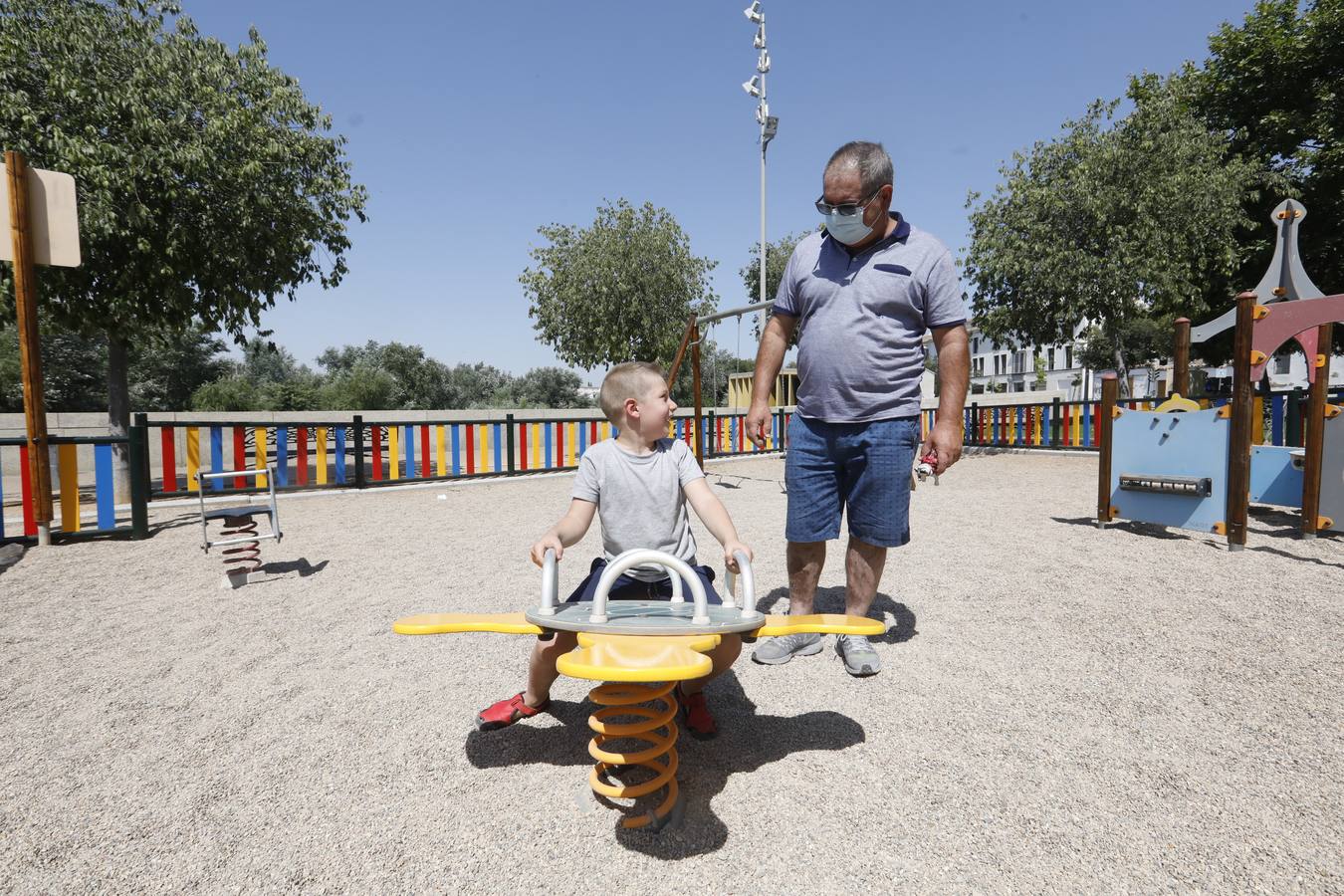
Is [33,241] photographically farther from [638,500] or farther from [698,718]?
[698,718]

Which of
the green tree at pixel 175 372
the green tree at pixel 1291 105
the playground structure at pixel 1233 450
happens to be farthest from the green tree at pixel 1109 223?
the green tree at pixel 175 372

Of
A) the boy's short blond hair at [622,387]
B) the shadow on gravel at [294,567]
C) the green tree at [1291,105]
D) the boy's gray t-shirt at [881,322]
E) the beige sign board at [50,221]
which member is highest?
the green tree at [1291,105]

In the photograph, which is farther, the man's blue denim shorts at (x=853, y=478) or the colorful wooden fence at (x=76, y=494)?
the colorful wooden fence at (x=76, y=494)

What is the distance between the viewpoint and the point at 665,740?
177cm

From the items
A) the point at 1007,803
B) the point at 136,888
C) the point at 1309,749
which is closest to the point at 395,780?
the point at 136,888

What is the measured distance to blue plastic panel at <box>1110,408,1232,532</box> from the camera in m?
5.52

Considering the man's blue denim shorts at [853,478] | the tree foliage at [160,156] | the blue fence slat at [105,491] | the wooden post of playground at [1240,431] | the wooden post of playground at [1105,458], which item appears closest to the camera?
the man's blue denim shorts at [853,478]

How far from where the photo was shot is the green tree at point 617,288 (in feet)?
74.8

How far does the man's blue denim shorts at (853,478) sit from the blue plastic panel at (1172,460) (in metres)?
4.43

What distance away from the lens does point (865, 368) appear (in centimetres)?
273

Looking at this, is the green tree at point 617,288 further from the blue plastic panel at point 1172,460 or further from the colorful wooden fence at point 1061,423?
the blue plastic panel at point 1172,460

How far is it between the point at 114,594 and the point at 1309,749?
6231mm

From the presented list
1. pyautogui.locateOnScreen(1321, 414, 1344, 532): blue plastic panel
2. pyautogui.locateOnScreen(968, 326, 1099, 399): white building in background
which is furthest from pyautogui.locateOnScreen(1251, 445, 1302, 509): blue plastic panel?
pyautogui.locateOnScreen(968, 326, 1099, 399): white building in background

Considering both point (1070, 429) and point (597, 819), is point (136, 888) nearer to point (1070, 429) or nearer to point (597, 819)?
point (597, 819)
